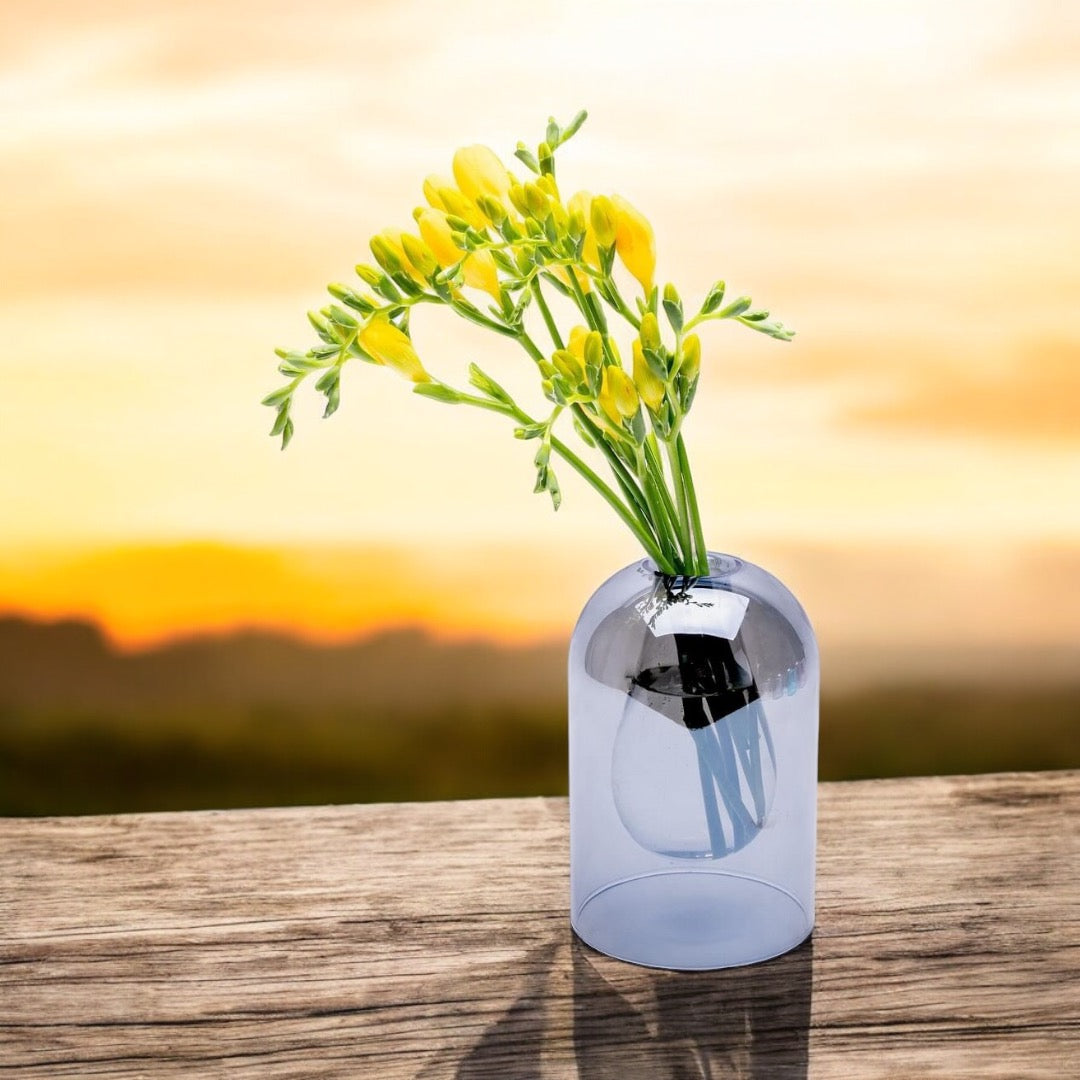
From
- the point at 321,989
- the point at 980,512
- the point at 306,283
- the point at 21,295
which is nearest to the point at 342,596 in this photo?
the point at 306,283

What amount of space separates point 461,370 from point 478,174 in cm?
102

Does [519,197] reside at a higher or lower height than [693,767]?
higher

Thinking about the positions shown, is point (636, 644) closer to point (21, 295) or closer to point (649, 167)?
point (649, 167)

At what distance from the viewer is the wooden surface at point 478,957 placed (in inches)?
30.4

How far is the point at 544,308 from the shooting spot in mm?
821

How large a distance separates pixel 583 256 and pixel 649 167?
1.00 m

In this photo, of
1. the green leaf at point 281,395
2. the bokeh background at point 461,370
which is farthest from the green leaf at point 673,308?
the bokeh background at point 461,370

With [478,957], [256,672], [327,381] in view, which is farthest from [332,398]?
[256,672]

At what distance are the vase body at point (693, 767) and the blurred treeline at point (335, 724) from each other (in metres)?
1.07

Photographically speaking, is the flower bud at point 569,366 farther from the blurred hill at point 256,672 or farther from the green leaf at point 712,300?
the blurred hill at point 256,672

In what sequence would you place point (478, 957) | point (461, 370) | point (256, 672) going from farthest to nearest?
point (256, 672), point (461, 370), point (478, 957)

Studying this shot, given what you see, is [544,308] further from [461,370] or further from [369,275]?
[461,370]

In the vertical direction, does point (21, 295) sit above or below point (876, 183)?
below

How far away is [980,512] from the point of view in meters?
1.85
